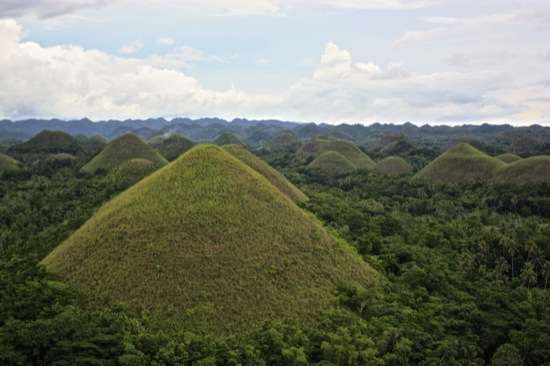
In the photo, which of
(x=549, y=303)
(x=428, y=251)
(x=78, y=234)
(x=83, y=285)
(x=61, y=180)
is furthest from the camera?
(x=61, y=180)

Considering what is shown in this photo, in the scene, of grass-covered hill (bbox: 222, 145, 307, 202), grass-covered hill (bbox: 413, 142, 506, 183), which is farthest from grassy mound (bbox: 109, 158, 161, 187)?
grass-covered hill (bbox: 413, 142, 506, 183)

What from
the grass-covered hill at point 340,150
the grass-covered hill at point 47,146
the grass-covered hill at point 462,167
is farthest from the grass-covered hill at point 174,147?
the grass-covered hill at point 462,167

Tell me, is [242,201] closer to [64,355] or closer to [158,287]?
[158,287]

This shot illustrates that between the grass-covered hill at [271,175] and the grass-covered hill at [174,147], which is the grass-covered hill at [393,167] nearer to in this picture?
the grass-covered hill at [271,175]

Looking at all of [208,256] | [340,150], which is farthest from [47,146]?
[208,256]

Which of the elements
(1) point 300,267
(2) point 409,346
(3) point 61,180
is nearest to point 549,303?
(2) point 409,346

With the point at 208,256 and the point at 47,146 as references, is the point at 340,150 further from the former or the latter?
the point at 208,256
